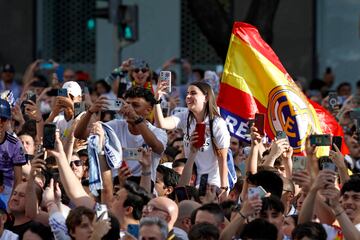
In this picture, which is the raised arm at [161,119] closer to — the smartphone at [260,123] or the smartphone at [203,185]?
the smartphone at [203,185]

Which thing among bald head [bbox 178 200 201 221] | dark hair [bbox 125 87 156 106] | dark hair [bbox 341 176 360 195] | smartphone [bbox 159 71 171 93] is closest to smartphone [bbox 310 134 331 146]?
dark hair [bbox 341 176 360 195]

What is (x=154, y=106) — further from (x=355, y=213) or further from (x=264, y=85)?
(x=355, y=213)

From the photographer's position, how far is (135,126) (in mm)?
14148

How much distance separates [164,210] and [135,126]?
199cm

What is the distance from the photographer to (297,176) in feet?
42.2

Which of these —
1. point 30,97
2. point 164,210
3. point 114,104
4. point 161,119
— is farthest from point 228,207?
point 30,97

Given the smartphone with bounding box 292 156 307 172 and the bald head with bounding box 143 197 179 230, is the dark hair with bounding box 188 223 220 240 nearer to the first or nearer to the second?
the bald head with bounding box 143 197 179 230

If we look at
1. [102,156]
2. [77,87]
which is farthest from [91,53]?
[102,156]

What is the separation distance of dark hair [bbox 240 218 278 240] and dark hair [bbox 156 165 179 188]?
3143 millimetres

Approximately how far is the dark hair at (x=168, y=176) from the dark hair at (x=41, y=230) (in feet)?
7.14

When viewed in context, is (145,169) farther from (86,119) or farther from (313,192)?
(313,192)

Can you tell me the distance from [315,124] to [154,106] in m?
1.48

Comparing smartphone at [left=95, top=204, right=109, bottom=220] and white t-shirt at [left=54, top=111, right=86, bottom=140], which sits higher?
smartphone at [left=95, top=204, right=109, bottom=220]

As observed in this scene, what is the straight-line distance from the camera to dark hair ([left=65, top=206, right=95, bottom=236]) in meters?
11.9
